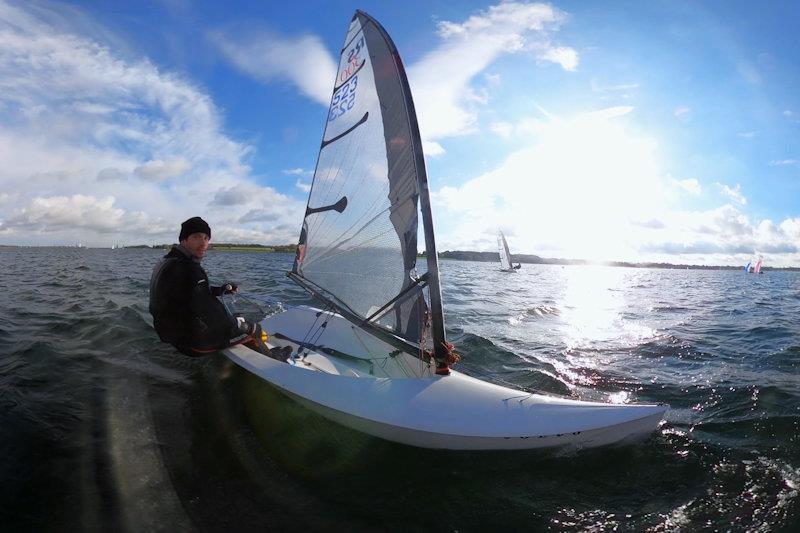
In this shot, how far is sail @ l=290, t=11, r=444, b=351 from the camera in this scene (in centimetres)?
439

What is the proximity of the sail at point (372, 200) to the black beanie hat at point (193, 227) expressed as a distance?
1.82 metres

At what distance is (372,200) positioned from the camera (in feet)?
16.6

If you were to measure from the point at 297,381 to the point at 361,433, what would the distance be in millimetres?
830

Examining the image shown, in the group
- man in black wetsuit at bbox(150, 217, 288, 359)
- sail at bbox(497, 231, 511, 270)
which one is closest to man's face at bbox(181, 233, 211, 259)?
man in black wetsuit at bbox(150, 217, 288, 359)

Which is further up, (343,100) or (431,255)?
(343,100)

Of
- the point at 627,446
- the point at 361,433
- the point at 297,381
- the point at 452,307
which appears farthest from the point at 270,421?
the point at 452,307

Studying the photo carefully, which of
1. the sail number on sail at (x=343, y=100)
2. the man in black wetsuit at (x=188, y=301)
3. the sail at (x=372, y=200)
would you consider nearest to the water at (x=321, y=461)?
the man in black wetsuit at (x=188, y=301)

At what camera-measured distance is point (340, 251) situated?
582 centimetres

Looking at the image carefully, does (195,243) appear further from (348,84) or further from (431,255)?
(348,84)

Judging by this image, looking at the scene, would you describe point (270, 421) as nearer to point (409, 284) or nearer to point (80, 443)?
point (80, 443)

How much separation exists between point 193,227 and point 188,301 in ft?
2.75

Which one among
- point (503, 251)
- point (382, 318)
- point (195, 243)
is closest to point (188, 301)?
point (195, 243)

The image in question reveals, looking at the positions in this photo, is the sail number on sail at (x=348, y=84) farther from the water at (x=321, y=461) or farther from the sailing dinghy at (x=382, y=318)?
the water at (x=321, y=461)

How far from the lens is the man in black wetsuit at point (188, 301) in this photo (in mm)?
4297
